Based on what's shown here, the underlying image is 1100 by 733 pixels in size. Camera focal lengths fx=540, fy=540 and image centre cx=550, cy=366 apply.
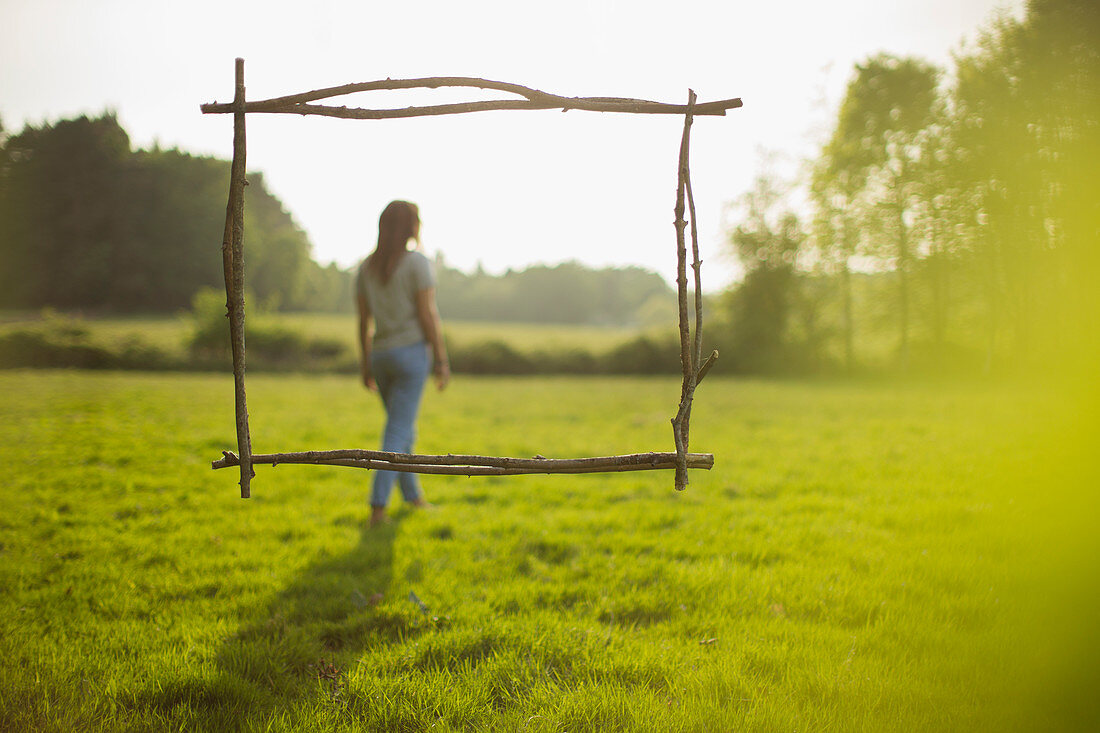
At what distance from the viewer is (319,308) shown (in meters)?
30.6

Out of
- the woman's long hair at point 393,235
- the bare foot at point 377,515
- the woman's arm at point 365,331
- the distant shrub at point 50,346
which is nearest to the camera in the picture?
the woman's long hair at point 393,235

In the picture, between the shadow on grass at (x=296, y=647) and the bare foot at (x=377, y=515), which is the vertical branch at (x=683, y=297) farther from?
the bare foot at (x=377, y=515)

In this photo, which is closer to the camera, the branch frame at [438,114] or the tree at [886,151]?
the branch frame at [438,114]

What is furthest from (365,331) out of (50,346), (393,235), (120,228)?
(50,346)

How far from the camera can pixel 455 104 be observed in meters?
2.00

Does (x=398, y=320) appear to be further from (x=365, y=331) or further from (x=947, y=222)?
(x=947, y=222)

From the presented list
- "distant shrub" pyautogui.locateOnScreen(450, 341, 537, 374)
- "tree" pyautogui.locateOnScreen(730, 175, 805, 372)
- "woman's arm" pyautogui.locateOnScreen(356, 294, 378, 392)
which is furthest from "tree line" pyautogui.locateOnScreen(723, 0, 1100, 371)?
"distant shrub" pyautogui.locateOnScreen(450, 341, 537, 374)

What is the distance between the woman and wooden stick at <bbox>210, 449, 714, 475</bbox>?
7.67ft

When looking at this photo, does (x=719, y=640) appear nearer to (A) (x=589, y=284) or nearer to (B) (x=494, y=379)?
(B) (x=494, y=379)

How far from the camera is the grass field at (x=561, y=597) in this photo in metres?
2.16

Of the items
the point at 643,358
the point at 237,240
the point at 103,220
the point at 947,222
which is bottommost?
A: the point at 643,358

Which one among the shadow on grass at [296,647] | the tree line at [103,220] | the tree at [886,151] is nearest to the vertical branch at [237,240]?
the shadow on grass at [296,647]

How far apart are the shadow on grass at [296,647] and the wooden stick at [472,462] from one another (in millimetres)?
971

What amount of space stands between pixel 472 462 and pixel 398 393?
259cm
